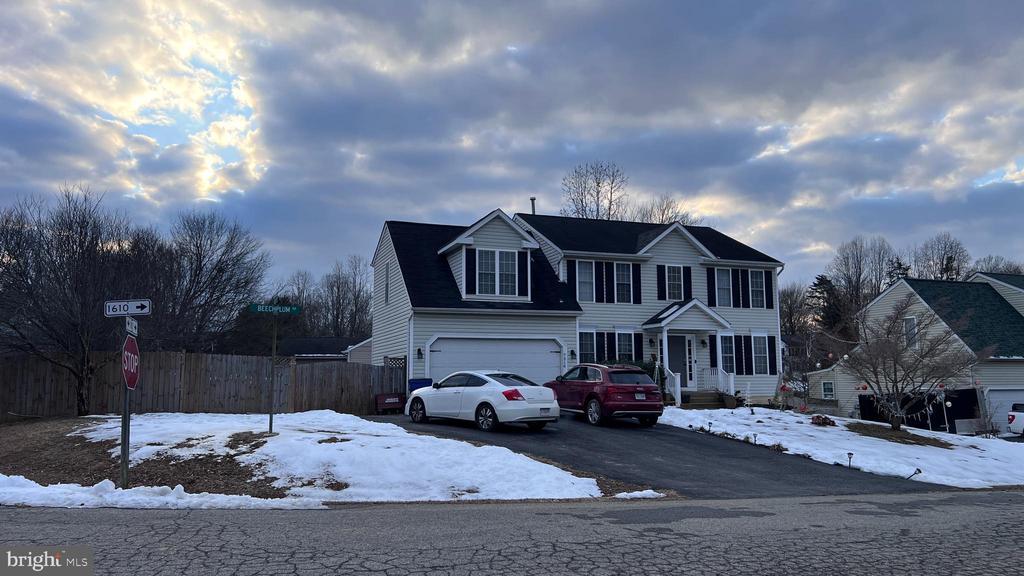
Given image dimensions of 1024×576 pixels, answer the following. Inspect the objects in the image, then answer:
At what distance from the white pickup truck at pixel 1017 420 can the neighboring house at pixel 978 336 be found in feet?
6.96

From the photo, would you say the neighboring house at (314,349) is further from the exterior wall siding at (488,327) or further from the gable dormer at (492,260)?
the exterior wall siding at (488,327)

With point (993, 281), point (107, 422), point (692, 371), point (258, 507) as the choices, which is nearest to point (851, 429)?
point (692, 371)

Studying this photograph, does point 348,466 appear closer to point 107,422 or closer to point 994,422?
point 107,422

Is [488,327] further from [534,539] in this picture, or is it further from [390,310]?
[534,539]

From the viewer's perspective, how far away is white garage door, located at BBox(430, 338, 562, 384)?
24469 mm

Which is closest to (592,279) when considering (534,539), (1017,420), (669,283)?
(669,283)

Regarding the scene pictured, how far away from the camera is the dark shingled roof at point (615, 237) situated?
96.4ft

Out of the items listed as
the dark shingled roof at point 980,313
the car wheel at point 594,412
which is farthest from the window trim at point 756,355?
the car wheel at point 594,412

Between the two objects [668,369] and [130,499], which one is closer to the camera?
[130,499]

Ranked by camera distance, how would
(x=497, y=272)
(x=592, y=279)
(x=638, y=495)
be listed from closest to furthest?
(x=638, y=495), (x=497, y=272), (x=592, y=279)

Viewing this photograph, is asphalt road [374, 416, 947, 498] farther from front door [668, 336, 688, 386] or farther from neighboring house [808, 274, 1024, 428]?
neighboring house [808, 274, 1024, 428]

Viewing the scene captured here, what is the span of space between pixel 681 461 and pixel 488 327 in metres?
11.3

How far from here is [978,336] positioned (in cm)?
3142

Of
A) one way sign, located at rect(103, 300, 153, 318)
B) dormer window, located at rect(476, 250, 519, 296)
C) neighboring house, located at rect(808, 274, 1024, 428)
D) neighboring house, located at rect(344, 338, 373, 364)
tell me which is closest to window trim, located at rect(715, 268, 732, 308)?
neighboring house, located at rect(808, 274, 1024, 428)
